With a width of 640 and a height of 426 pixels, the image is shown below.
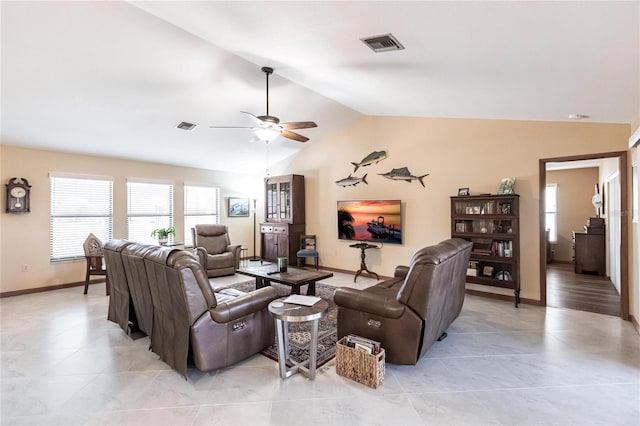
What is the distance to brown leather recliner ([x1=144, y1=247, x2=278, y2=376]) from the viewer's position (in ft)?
7.92

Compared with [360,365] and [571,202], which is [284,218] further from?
[571,202]

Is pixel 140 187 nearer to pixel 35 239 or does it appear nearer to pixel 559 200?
pixel 35 239

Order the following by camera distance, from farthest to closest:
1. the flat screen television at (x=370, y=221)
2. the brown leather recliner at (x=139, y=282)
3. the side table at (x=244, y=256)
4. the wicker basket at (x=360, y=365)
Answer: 1. the side table at (x=244, y=256)
2. the flat screen television at (x=370, y=221)
3. the brown leather recliner at (x=139, y=282)
4. the wicker basket at (x=360, y=365)

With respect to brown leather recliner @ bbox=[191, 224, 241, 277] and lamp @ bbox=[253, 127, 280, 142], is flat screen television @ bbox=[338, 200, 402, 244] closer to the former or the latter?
brown leather recliner @ bbox=[191, 224, 241, 277]

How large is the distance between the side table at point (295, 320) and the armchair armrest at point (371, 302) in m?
0.37

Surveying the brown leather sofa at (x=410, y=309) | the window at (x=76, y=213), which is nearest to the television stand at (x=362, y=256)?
the brown leather sofa at (x=410, y=309)

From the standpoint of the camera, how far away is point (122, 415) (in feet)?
6.84

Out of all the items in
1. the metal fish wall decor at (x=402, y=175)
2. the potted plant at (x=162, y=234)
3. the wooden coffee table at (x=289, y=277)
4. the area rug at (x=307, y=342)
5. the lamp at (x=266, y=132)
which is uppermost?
the lamp at (x=266, y=132)

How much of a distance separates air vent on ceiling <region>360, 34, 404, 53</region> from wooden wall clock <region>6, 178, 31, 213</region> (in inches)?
231

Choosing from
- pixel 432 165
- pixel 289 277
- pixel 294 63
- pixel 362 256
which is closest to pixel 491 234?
pixel 432 165

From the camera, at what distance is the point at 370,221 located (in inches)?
241

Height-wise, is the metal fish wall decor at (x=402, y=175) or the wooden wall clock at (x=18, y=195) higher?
the metal fish wall decor at (x=402, y=175)

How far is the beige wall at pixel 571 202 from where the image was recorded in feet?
25.3

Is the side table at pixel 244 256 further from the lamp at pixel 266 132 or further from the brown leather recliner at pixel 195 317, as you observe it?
the brown leather recliner at pixel 195 317
